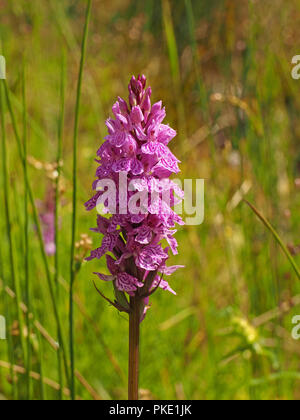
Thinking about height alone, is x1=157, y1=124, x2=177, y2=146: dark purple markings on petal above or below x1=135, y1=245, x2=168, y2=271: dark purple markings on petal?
above

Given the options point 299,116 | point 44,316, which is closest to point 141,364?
point 44,316

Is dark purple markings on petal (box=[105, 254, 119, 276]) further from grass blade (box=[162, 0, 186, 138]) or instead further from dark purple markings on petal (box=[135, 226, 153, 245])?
grass blade (box=[162, 0, 186, 138])

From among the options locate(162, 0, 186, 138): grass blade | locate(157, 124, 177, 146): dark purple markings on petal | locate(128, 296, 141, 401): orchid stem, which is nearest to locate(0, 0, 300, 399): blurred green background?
locate(162, 0, 186, 138): grass blade

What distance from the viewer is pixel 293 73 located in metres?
1.90

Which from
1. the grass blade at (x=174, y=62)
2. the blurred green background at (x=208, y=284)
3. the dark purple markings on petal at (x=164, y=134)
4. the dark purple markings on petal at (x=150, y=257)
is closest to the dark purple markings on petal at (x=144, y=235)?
the dark purple markings on petal at (x=150, y=257)

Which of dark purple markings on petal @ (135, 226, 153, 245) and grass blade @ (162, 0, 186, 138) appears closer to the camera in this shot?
dark purple markings on petal @ (135, 226, 153, 245)

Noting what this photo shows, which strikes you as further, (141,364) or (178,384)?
(141,364)

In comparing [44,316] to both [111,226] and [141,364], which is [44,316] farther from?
[111,226]

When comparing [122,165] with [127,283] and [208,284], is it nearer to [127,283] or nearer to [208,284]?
[127,283]

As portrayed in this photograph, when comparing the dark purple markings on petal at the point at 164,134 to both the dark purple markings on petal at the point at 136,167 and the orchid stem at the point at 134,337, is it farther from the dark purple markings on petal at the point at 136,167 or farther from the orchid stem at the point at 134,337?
the orchid stem at the point at 134,337

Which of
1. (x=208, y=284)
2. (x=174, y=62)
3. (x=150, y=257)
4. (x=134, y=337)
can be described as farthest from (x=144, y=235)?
(x=208, y=284)

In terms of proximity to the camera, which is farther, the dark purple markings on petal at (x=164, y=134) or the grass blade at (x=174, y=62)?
the grass blade at (x=174, y=62)

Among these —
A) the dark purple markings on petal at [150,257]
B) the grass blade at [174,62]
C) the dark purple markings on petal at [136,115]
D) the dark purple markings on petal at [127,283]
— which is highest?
the grass blade at [174,62]

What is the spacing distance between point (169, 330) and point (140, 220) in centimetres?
132
